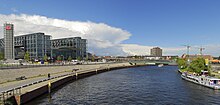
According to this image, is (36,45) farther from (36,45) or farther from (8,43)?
(8,43)

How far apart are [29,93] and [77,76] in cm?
5503

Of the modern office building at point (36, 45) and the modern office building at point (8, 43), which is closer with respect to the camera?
the modern office building at point (36, 45)

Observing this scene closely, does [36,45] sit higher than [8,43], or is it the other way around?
[8,43]

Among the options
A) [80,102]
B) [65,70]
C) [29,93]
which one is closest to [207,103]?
[80,102]

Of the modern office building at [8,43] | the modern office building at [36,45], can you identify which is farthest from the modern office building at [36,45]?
the modern office building at [8,43]

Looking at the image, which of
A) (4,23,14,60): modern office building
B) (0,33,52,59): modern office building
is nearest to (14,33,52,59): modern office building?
(0,33,52,59): modern office building

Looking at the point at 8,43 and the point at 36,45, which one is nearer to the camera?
the point at 36,45

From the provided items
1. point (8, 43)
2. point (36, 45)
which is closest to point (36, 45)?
point (36, 45)

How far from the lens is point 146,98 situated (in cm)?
5297

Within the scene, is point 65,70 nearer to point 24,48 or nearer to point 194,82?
point 194,82

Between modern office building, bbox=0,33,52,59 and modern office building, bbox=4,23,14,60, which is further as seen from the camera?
modern office building, bbox=4,23,14,60

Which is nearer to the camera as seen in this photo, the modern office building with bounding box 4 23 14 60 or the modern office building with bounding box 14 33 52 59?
the modern office building with bounding box 14 33 52 59

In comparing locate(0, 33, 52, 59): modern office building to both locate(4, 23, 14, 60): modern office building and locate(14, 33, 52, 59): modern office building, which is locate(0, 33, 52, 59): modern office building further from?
locate(4, 23, 14, 60): modern office building

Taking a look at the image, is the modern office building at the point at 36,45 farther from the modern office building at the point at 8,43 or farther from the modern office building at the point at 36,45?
the modern office building at the point at 8,43
